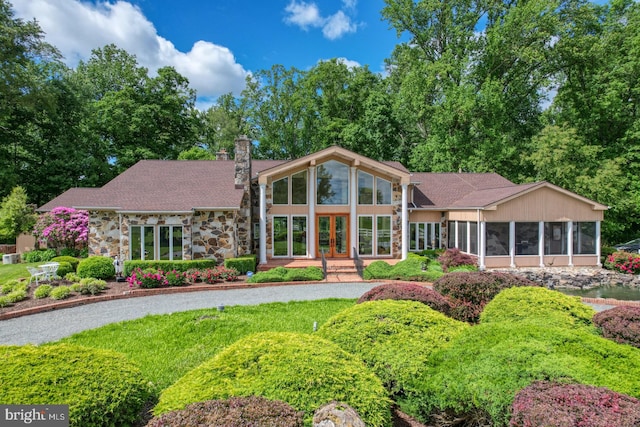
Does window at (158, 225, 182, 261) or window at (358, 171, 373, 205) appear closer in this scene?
window at (158, 225, 182, 261)

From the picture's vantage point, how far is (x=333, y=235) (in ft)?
58.9

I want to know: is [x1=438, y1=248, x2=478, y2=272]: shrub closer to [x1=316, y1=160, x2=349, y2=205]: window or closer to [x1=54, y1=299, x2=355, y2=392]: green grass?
[x1=316, y1=160, x2=349, y2=205]: window

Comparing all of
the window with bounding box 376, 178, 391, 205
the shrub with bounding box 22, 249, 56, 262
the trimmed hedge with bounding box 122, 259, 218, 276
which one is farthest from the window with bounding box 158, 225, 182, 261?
the window with bounding box 376, 178, 391, 205

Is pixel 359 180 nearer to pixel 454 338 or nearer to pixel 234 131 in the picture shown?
pixel 454 338

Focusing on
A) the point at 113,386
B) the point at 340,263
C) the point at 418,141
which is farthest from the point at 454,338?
the point at 418,141

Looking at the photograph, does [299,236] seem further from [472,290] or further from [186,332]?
[472,290]

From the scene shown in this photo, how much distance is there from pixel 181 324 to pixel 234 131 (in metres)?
34.1

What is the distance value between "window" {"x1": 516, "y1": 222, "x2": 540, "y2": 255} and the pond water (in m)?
2.98

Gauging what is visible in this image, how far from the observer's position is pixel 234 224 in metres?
16.1

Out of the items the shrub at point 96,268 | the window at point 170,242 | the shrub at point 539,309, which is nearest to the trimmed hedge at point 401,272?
the shrub at point 539,309

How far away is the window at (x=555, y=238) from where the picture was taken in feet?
56.3

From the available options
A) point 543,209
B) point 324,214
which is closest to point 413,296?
point 324,214

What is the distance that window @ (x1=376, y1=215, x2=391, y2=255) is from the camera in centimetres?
1820

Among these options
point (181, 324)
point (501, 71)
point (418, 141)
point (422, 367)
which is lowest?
point (181, 324)
